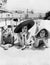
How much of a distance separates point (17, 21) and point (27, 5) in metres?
0.21

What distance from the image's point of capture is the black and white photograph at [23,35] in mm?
762

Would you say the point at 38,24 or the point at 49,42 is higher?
the point at 38,24

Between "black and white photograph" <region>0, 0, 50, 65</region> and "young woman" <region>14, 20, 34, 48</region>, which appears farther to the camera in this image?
"young woman" <region>14, 20, 34, 48</region>

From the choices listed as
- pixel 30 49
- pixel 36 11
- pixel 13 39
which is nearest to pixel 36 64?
pixel 30 49

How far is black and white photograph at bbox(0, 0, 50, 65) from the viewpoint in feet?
2.50

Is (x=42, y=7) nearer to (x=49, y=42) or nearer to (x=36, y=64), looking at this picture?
(x=49, y=42)

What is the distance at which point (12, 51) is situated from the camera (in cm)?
82

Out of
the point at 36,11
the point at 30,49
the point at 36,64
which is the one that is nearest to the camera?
the point at 36,64

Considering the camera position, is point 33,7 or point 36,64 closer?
point 36,64

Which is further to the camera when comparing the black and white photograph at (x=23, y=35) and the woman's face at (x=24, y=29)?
the woman's face at (x=24, y=29)

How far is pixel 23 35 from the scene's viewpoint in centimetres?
88

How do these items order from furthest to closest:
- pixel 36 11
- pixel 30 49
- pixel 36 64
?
pixel 36 11 → pixel 30 49 → pixel 36 64

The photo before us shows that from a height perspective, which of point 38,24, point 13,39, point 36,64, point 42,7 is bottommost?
point 36,64

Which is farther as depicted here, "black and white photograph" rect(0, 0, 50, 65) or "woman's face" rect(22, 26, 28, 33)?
"woman's face" rect(22, 26, 28, 33)
